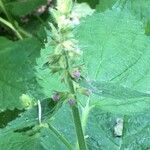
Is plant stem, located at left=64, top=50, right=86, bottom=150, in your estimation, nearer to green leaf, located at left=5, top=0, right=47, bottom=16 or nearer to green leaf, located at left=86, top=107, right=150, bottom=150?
green leaf, located at left=86, top=107, right=150, bottom=150

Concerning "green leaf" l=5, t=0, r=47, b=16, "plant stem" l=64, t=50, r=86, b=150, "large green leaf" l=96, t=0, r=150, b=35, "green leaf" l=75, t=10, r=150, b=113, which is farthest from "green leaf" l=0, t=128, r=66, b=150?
"green leaf" l=5, t=0, r=47, b=16

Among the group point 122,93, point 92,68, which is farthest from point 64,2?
point 92,68

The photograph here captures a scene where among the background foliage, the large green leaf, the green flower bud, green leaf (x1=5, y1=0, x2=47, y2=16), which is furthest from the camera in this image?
green leaf (x1=5, y1=0, x2=47, y2=16)

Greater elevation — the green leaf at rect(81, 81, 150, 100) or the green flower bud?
the green flower bud

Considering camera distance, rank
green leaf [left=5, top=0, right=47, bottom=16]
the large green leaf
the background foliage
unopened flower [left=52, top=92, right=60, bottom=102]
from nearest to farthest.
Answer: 1. unopened flower [left=52, top=92, right=60, bottom=102]
2. the background foliage
3. the large green leaf
4. green leaf [left=5, top=0, right=47, bottom=16]

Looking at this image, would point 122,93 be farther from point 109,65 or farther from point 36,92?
point 36,92

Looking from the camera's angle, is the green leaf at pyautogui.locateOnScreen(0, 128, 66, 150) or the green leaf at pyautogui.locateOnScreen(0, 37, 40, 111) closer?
the green leaf at pyautogui.locateOnScreen(0, 128, 66, 150)

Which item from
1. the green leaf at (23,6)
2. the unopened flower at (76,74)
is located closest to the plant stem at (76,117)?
the unopened flower at (76,74)
